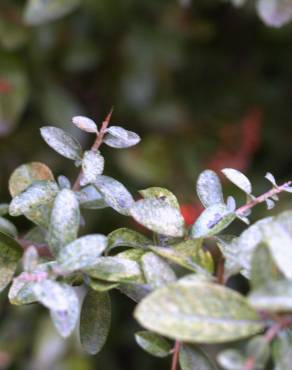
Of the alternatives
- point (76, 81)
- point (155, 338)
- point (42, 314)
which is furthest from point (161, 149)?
point (155, 338)

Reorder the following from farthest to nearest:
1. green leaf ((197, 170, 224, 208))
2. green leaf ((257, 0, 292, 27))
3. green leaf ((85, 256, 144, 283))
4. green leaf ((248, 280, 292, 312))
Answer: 1. green leaf ((257, 0, 292, 27))
2. green leaf ((197, 170, 224, 208))
3. green leaf ((85, 256, 144, 283))
4. green leaf ((248, 280, 292, 312))

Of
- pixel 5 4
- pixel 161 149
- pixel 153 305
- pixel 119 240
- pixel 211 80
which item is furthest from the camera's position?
pixel 211 80

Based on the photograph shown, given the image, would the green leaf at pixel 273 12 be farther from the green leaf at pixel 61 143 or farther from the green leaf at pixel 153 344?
the green leaf at pixel 153 344

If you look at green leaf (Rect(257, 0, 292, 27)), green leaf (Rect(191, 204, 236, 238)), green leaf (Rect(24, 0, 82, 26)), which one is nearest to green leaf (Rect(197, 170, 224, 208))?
green leaf (Rect(191, 204, 236, 238))

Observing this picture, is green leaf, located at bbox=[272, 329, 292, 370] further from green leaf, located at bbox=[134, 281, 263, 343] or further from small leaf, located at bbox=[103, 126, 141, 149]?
small leaf, located at bbox=[103, 126, 141, 149]

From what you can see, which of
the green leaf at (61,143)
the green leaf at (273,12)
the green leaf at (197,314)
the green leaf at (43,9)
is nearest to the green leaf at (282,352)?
the green leaf at (197,314)

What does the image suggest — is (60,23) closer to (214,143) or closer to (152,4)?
(152,4)

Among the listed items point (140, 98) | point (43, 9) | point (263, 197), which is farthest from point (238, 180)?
point (140, 98)
